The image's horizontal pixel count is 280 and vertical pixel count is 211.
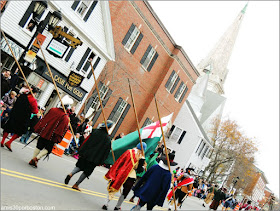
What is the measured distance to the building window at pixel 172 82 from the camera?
33938 mm

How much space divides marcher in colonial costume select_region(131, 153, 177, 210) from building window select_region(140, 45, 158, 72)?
22.3m

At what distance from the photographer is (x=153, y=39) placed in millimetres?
30359

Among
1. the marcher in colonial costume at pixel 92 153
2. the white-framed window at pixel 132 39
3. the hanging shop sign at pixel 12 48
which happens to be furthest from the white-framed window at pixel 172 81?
the marcher in colonial costume at pixel 92 153

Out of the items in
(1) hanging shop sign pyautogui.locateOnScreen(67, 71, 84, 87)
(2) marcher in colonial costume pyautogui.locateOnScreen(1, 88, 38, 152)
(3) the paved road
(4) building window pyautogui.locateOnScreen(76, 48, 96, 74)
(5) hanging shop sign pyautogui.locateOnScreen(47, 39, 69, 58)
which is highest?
(4) building window pyautogui.locateOnScreen(76, 48, 96, 74)

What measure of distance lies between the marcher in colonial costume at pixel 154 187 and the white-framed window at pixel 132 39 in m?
20.5

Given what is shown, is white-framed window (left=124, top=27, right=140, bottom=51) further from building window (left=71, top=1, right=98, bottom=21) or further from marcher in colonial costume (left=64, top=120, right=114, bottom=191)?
marcher in colonial costume (left=64, top=120, right=114, bottom=191)

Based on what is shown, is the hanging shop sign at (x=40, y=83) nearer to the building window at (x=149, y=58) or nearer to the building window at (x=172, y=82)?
the building window at (x=149, y=58)

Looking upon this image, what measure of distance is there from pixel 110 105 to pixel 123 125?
13.5 ft

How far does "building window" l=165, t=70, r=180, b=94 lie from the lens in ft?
111

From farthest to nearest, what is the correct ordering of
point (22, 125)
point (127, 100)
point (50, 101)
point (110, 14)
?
1. point (127, 100)
2. point (110, 14)
3. point (50, 101)
4. point (22, 125)

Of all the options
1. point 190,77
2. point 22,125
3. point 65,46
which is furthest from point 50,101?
point 190,77

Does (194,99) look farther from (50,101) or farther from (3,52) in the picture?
(3,52)

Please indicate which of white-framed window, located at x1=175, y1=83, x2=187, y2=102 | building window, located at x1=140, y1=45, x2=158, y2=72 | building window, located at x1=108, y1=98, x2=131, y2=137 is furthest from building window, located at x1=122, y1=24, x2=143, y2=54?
white-framed window, located at x1=175, y1=83, x2=187, y2=102

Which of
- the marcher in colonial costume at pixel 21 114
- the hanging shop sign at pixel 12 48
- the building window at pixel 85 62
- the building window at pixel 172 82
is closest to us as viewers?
the marcher in colonial costume at pixel 21 114
